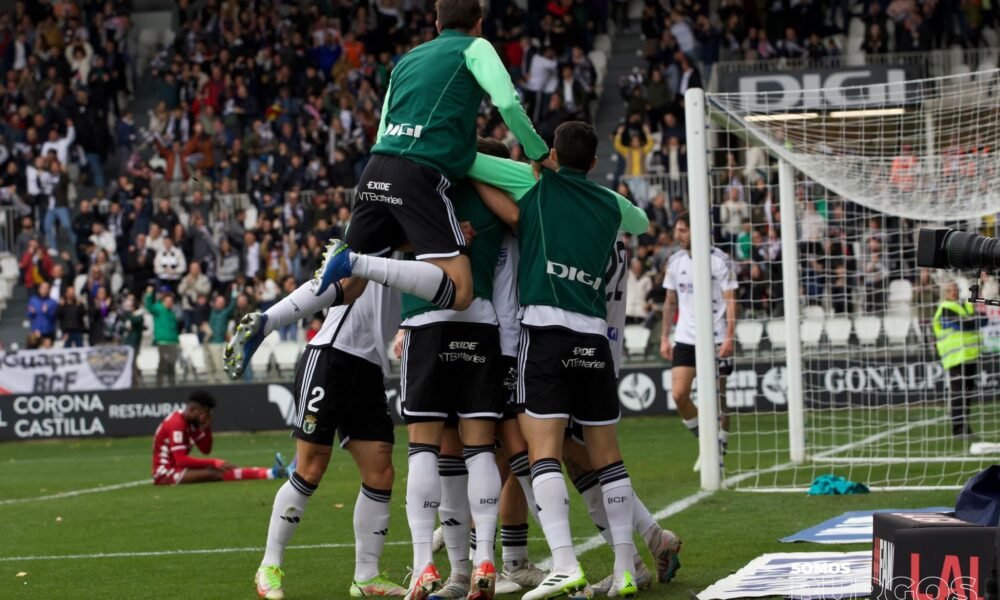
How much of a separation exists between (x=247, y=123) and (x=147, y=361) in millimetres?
8285

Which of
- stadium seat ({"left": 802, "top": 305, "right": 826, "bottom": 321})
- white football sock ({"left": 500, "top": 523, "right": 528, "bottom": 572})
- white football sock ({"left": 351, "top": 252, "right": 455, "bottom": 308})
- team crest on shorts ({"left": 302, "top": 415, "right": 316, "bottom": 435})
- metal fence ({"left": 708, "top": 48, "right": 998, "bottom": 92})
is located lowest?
white football sock ({"left": 500, "top": 523, "right": 528, "bottom": 572})

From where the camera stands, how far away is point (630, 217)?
23.6 ft

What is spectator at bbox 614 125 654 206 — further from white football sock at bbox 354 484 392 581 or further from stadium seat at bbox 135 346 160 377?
white football sock at bbox 354 484 392 581

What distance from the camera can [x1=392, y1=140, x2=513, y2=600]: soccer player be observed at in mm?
6594

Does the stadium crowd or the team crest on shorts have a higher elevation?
the stadium crowd

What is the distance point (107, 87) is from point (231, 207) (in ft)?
18.8

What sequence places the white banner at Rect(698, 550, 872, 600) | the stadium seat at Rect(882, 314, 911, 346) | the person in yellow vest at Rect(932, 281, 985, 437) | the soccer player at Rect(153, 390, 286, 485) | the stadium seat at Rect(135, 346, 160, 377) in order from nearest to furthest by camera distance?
the white banner at Rect(698, 550, 872, 600), the soccer player at Rect(153, 390, 286, 485), the person in yellow vest at Rect(932, 281, 985, 437), the stadium seat at Rect(882, 314, 911, 346), the stadium seat at Rect(135, 346, 160, 377)

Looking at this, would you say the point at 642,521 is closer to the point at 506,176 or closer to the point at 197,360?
the point at 506,176

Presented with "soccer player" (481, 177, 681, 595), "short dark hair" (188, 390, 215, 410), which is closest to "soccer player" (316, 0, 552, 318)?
"soccer player" (481, 177, 681, 595)

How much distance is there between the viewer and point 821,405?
779 inches

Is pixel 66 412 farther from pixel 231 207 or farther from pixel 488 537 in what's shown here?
pixel 488 537

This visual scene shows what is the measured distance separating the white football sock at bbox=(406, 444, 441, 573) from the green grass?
30.5 inches

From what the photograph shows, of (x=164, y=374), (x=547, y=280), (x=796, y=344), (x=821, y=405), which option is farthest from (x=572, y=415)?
(x=164, y=374)

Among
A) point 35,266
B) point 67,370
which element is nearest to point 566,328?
point 67,370
